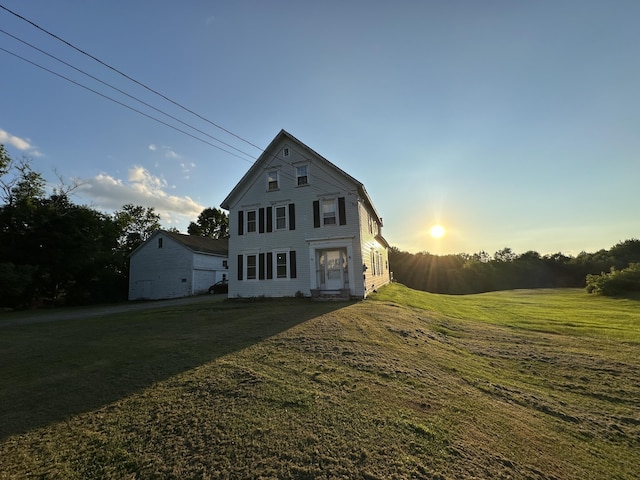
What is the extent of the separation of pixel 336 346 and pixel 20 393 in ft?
17.6

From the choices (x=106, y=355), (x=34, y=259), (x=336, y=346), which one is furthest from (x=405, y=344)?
(x=34, y=259)

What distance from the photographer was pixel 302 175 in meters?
16.8

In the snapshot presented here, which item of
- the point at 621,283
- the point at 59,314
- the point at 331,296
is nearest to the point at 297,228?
the point at 331,296

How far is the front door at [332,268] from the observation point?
1567 centimetres

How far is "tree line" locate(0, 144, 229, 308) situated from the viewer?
22391mm

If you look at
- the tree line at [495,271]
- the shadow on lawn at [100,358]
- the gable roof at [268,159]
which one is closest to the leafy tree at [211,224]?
the tree line at [495,271]

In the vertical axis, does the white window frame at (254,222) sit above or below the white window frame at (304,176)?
below

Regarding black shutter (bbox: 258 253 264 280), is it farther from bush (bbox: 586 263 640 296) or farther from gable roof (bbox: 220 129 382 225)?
bush (bbox: 586 263 640 296)

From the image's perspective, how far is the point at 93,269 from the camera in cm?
2712

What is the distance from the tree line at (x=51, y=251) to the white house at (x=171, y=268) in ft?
7.24

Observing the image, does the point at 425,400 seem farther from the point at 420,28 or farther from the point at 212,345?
the point at 420,28

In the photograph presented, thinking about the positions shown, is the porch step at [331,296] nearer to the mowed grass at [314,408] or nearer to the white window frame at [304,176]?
the white window frame at [304,176]

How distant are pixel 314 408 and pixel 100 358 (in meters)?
4.99

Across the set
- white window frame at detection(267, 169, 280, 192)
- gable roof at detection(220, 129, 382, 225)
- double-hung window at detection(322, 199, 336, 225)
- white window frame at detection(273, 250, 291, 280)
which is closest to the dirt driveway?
white window frame at detection(273, 250, 291, 280)
